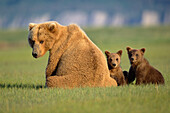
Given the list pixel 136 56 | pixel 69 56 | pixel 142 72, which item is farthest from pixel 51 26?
pixel 142 72

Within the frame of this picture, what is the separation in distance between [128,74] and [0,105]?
4751 millimetres

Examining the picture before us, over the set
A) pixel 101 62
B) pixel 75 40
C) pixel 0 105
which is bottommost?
pixel 0 105

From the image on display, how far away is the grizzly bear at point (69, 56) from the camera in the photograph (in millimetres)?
8586

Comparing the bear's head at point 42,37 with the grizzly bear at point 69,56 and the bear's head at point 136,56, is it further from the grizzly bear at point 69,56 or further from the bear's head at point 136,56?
the bear's head at point 136,56

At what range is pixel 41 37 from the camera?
8922 millimetres

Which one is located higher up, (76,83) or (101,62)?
(101,62)

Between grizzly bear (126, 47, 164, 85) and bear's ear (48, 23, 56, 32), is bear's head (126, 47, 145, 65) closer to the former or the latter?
grizzly bear (126, 47, 164, 85)

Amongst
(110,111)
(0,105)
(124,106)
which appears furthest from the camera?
(0,105)

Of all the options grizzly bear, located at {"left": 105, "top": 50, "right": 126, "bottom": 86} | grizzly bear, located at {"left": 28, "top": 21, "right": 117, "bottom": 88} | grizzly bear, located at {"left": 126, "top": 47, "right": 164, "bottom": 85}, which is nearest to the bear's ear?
grizzly bear, located at {"left": 28, "top": 21, "right": 117, "bottom": 88}

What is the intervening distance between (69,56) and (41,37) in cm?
97

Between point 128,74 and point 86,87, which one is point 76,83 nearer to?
point 86,87

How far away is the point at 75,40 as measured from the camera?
9195mm

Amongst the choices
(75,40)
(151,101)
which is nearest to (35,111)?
(151,101)

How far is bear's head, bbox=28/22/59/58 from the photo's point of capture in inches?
352
